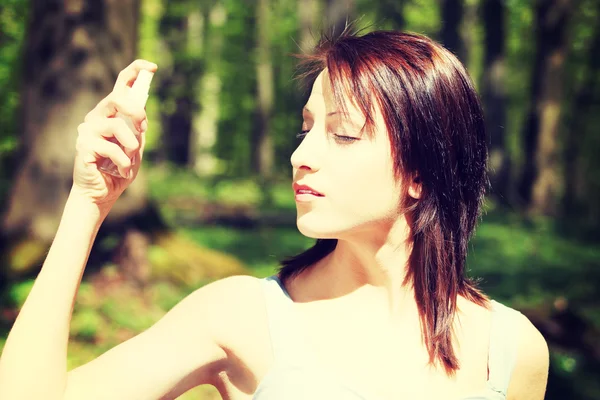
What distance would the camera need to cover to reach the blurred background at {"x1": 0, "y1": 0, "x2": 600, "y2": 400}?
645 cm

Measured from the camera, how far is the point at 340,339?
85.7 inches

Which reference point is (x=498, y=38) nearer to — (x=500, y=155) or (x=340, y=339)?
(x=500, y=155)

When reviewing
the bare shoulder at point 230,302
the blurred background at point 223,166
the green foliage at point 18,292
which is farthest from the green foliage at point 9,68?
the bare shoulder at point 230,302

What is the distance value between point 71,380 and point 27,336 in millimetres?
180

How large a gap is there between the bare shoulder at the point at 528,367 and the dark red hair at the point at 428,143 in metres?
0.19

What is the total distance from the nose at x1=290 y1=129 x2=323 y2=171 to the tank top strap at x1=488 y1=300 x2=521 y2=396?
2.66 ft

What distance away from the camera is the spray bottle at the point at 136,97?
5.99ft

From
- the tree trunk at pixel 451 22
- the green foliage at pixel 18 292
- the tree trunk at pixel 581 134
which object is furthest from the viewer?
the tree trunk at pixel 581 134

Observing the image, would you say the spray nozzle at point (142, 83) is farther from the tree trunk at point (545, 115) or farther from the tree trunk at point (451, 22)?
the tree trunk at point (451, 22)

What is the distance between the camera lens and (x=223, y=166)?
1128 inches

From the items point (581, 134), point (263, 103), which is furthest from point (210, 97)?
point (581, 134)

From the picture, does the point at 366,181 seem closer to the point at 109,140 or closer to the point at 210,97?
the point at 109,140

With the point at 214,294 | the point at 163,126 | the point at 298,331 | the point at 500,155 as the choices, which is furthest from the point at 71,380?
the point at 163,126

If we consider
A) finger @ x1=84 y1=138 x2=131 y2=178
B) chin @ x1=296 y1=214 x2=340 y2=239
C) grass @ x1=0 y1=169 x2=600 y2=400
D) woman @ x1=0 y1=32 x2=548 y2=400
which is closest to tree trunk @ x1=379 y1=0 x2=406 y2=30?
grass @ x1=0 y1=169 x2=600 y2=400
